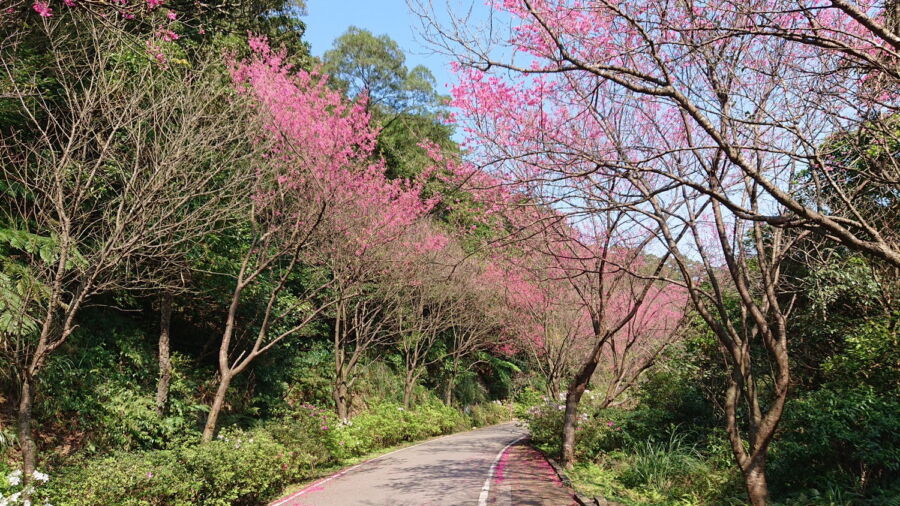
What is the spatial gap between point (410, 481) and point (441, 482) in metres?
0.60

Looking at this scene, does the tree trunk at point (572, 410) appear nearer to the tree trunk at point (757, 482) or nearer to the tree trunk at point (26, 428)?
the tree trunk at point (757, 482)

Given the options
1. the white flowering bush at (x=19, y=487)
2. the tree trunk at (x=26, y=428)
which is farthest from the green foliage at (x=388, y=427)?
the tree trunk at (x=26, y=428)

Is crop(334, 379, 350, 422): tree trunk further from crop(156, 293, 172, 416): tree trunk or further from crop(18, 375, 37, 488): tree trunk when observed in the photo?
crop(18, 375, 37, 488): tree trunk

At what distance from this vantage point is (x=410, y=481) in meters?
9.62

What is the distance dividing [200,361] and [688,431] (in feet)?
38.9

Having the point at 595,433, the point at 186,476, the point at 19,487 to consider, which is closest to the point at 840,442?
the point at 595,433

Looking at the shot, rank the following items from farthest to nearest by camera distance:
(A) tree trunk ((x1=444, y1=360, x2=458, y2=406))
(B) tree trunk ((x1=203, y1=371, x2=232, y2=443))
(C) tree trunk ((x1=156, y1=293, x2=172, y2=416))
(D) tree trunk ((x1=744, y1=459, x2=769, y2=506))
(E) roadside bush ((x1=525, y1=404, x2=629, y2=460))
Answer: (A) tree trunk ((x1=444, y1=360, x2=458, y2=406)), (E) roadside bush ((x1=525, y1=404, x2=629, y2=460)), (C) tree trunk ((x1=156, y1=293, x2=172, y2=416)), (B) tree trunk ((x1=203, y1=371, x2=232, y2=443)), (D) tree trunk ((x1=744, y1=459, x2=769, y2=506))

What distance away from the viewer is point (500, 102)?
896 cm

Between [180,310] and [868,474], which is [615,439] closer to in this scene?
[868,474]

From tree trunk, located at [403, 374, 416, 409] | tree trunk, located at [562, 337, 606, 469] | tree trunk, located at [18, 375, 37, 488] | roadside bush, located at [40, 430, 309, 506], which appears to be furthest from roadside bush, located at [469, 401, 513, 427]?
tree trunk, located at [18, 375, 37, 488]

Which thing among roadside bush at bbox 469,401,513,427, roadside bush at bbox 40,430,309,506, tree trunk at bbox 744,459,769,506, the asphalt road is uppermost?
tree trunk at bbox 744,459,769,506

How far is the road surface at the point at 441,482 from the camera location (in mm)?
8031

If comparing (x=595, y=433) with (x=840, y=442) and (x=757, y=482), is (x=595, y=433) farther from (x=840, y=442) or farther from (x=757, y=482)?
(x=757, y=482)

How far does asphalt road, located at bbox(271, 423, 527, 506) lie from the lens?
26.5 feet
